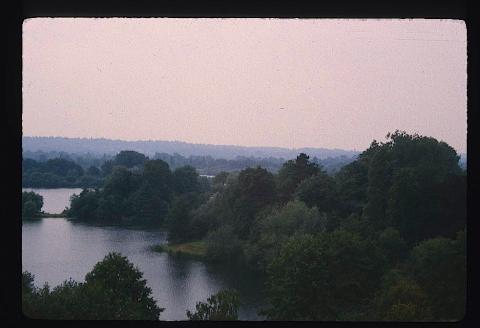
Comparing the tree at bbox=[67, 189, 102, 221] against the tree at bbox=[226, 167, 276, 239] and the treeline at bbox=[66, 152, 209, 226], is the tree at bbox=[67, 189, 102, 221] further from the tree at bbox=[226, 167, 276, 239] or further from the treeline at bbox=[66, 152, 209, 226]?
the tree at bbox=[226, 167, 276, 239]

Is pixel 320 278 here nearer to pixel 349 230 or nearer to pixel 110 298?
pixel 349 230

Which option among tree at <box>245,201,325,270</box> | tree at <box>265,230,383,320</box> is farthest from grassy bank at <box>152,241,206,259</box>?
tree at <box>265,230,383,320</box>

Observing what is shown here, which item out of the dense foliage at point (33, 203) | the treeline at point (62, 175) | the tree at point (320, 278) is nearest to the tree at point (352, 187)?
the tree at point (320, 278)

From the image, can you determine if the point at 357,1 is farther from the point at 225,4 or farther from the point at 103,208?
the point at 103,208

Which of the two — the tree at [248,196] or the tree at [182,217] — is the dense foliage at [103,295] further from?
the tree at [248,196]

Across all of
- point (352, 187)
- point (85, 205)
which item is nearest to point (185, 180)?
point (85, 205)
